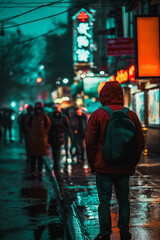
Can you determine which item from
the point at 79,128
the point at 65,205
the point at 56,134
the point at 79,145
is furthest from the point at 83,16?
the point at 65,205

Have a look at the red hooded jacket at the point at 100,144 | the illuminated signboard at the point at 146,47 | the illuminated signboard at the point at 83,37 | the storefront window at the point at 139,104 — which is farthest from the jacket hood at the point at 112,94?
the illuminated signboard at the point at 83,37

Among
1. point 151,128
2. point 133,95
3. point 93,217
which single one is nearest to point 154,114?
point 151,128

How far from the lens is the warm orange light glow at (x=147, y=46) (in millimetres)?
13883

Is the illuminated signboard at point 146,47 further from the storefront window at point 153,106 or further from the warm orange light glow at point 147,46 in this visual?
the storefront window at point 153,106

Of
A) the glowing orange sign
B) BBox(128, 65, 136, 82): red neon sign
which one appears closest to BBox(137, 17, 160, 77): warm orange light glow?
BBox(128, 65, 136, 82): red neon sign

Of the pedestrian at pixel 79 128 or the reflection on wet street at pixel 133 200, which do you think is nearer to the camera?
the reflection on wet street at pixel 133 200

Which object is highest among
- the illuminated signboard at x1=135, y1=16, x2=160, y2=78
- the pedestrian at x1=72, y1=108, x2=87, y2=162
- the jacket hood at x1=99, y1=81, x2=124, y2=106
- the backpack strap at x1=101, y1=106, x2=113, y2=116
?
the illuminated signboard at x1=135, y1=16, x2=160, y2=78

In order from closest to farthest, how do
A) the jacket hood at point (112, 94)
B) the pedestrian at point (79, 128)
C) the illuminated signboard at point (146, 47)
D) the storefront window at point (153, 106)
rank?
the jacket hood at point (112, 94) → the illuminated signboard at point (146, 47) → the pedestrian at point (79, 128) → the storefront window at point (153, 106)

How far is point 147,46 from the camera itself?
14.1m

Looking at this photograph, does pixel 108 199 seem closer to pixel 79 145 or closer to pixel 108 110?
pixel 108 110

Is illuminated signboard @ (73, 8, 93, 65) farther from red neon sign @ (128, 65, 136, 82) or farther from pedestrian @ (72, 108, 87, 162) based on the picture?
pedestrian @ (72, 108, 87, 162)

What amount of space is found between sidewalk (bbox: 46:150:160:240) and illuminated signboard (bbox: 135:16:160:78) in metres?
2.96

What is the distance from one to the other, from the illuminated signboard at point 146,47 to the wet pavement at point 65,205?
120 inches

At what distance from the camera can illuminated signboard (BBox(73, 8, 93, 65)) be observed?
87.7 feet
